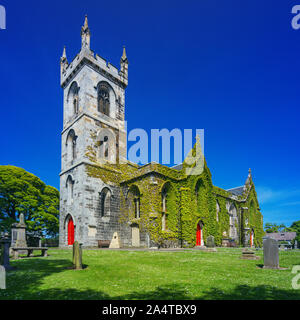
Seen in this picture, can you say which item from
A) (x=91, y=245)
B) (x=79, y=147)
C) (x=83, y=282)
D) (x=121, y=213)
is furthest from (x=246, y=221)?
(x=83, y=282)

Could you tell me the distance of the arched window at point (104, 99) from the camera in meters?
28.1

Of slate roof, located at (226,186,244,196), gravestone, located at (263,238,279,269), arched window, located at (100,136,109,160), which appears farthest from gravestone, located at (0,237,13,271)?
slate roof, located at (226,186,244,196)

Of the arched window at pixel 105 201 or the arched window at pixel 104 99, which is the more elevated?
the arched window at pixel 104 99

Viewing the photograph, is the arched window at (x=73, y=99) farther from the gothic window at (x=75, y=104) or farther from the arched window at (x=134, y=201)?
the arched window at (x=134, y=201)

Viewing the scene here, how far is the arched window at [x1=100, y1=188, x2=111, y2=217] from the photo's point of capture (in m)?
24.8

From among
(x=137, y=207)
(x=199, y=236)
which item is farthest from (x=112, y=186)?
(x=199, y=236)

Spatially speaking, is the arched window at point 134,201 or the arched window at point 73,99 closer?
the arched window at point 134,201

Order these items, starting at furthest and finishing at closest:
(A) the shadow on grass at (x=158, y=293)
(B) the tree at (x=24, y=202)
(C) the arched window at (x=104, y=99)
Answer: (B) the tree at (x=24, y=202)
(C) the arched window at (x=104, y=99)
(A) the shadow on grass at (x=158, y=293)

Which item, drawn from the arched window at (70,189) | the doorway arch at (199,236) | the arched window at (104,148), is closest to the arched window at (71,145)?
the arched window at (70,189)

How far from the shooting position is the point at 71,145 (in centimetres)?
2752

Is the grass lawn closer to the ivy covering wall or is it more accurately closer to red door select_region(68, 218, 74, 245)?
the ivy covering wall

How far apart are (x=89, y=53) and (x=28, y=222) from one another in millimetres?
21152

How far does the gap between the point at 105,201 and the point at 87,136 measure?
22.1 ft

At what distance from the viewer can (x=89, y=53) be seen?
2734cm
